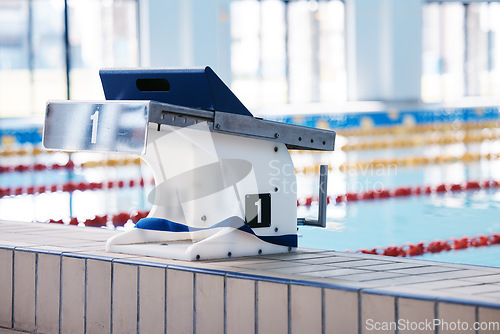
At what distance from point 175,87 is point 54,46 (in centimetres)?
1452

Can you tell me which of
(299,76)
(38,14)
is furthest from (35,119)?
(299,76)

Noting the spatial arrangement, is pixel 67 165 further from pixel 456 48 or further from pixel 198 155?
pixel 456 48

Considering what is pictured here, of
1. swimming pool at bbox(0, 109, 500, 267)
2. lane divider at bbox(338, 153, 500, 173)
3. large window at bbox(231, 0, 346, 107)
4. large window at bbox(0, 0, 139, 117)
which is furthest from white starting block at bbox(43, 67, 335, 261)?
large window at bbox(231, 0, 346, 107)

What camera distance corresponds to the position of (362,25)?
17.4 metres

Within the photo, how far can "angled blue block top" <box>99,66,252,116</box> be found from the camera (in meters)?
2.60

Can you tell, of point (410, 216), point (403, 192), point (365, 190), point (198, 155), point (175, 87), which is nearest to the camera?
point (175, 87)

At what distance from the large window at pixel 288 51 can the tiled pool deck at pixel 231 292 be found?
50.0 feet

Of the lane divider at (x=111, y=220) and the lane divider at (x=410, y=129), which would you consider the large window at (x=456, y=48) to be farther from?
the lane divider at (x=111, y=220)

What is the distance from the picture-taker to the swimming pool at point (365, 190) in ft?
18.1

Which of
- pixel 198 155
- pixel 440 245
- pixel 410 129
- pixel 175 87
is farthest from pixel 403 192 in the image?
pixel 410 129

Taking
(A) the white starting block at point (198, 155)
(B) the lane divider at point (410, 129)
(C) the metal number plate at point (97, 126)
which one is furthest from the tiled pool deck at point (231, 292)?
(B) the lane divider at point (410, 129)

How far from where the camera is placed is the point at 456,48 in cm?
2069

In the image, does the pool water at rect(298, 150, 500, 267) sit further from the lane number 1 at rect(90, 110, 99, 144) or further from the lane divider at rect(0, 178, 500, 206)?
the lane number 1 at rect(90, 110, 99, 144)

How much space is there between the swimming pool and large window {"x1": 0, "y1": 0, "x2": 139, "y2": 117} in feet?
16.7
